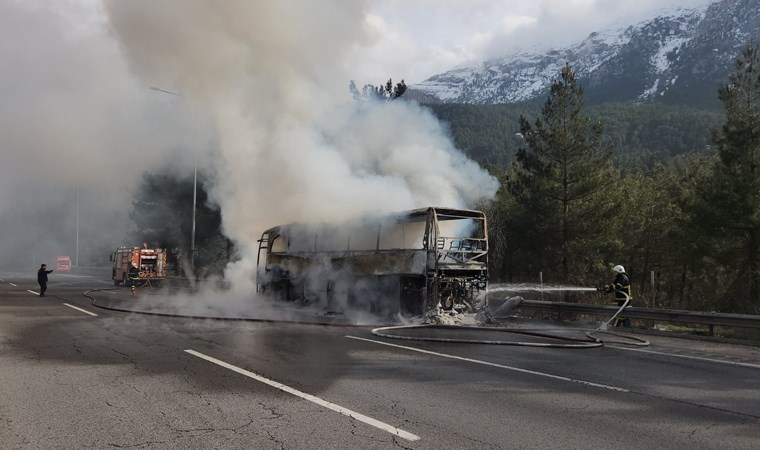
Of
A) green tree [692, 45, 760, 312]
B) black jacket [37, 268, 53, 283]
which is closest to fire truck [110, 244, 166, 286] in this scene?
black jacket [37, 268, 53, 283]

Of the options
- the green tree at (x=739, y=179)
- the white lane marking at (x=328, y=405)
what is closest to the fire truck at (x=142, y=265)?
the white lane marking at (x=328, y=405)

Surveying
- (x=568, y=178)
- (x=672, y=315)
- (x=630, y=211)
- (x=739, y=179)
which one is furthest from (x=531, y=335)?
(x=630, y=211)

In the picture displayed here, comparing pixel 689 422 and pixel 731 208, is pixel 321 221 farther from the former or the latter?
pixel 731 208

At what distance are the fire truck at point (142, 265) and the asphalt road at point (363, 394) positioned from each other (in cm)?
2114

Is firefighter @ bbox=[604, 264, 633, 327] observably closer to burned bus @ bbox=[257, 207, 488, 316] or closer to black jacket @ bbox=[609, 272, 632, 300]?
black jacket @ bbox=[609, 272, 632, 300]

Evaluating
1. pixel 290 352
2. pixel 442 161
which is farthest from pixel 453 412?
pixel 442 161

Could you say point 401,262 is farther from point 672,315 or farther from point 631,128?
point 631,128

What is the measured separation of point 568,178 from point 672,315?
48.5ft

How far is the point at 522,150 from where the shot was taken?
26.2 metres

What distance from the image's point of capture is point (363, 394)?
573 centimetres

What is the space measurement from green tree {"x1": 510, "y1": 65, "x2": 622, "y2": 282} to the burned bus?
13.1 metres

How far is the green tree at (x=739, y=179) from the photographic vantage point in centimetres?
1966

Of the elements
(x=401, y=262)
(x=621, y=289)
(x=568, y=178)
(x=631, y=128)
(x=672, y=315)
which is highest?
(x=631, y=128)

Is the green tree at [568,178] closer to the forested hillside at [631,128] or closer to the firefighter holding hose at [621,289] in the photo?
the firefighter holding hose at [621,289]
